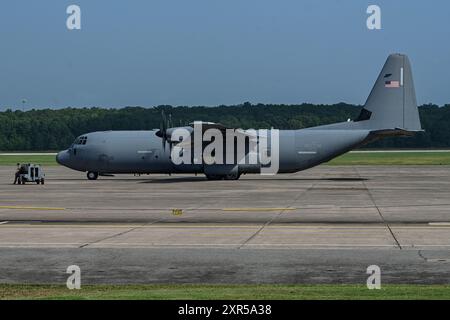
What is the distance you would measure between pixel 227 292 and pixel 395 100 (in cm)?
4284

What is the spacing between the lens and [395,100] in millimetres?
54312

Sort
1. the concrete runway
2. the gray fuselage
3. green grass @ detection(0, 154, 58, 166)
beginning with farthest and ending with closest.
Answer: green grass @ detection(0, 154, 58, 166) → the gray fuselage → the concrete runway

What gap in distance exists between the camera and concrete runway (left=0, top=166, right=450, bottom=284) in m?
16.5

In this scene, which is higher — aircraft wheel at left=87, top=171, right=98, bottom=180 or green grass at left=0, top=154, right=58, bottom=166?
aircraft wheel at left=87, top=171, right=98, bottom=180

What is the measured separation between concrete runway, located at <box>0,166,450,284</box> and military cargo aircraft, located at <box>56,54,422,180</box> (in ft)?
43.9

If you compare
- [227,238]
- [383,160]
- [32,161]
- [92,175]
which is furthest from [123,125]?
[227,238]

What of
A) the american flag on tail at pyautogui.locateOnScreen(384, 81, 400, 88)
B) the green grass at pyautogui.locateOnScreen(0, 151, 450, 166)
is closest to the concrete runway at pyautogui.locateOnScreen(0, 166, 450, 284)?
the american flag on tail at pyautogui.locateOnScreen(384, 81, 400, 88)

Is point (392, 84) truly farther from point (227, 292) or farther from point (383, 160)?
point (383, 160)

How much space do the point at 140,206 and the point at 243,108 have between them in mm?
156040

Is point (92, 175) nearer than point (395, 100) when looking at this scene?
No

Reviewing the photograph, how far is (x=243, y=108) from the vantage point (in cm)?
18950

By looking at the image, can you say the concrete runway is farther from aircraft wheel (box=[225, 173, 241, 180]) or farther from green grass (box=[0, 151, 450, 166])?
green grass (box=[0, 151, 450, 166])

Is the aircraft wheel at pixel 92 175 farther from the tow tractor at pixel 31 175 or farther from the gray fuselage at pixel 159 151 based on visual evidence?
the tow tractor at pixel 31 175
